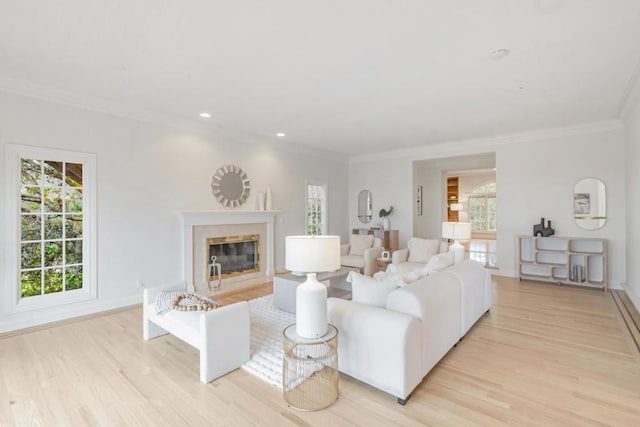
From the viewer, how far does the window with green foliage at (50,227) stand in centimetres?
365

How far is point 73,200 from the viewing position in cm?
396

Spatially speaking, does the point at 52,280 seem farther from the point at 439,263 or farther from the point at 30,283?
the point at 439,263

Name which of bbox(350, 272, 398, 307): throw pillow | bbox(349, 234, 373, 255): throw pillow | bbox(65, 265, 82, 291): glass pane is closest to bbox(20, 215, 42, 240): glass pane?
bbox(65, 265, 82, 291): glass pane

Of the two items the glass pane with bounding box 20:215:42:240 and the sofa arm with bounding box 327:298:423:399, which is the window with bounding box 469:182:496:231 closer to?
the sofa arm with bounding box 327:298:423:399

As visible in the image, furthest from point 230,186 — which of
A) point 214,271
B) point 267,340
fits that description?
point 267,340

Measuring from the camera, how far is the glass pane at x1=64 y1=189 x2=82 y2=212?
392 cm

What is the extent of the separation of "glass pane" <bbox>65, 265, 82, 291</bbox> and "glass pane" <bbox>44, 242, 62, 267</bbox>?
152 mm

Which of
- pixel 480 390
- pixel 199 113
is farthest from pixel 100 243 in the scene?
pixel 480 390

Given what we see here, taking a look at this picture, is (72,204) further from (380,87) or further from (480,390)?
(480,390)

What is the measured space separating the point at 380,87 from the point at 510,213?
411 cm

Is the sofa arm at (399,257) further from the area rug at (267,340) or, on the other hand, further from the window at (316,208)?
the area rug at (267,340)

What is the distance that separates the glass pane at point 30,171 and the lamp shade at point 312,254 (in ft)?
11.5

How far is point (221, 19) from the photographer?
2391 mm

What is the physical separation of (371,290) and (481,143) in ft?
16.7
